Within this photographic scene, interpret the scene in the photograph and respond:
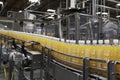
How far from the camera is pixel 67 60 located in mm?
2281

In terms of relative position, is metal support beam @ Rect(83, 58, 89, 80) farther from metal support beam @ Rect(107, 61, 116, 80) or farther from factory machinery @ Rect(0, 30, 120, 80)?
metal support beam @ Rect(107, 61, 116, 80)

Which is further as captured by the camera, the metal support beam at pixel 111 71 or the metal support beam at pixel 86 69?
the metal support beam at pixel 86 69

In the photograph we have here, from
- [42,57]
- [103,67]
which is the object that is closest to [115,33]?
[42,57]

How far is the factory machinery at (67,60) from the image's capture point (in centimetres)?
161

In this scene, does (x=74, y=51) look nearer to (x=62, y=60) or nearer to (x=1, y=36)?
(x=62, y=60)

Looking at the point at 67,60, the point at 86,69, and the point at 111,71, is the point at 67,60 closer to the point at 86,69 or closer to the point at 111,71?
the point at 86,69

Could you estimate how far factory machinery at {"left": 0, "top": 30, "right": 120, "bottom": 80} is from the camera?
1.61 m

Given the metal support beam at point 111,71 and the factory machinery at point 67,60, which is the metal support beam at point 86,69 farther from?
the metal support beam at point 111,71

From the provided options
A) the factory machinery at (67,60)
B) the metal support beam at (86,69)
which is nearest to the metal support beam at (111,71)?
the factory machinery at (67,60)

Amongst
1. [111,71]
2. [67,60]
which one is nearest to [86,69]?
[111,71]

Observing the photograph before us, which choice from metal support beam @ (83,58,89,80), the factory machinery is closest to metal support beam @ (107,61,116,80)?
the factory machinery

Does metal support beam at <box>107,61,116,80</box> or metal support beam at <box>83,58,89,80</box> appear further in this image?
metal support beam at <box>83,58,89,80</box>

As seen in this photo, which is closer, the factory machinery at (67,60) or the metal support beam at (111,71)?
the metal support beam at (111,71)

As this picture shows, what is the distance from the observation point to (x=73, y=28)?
342 centimetres
